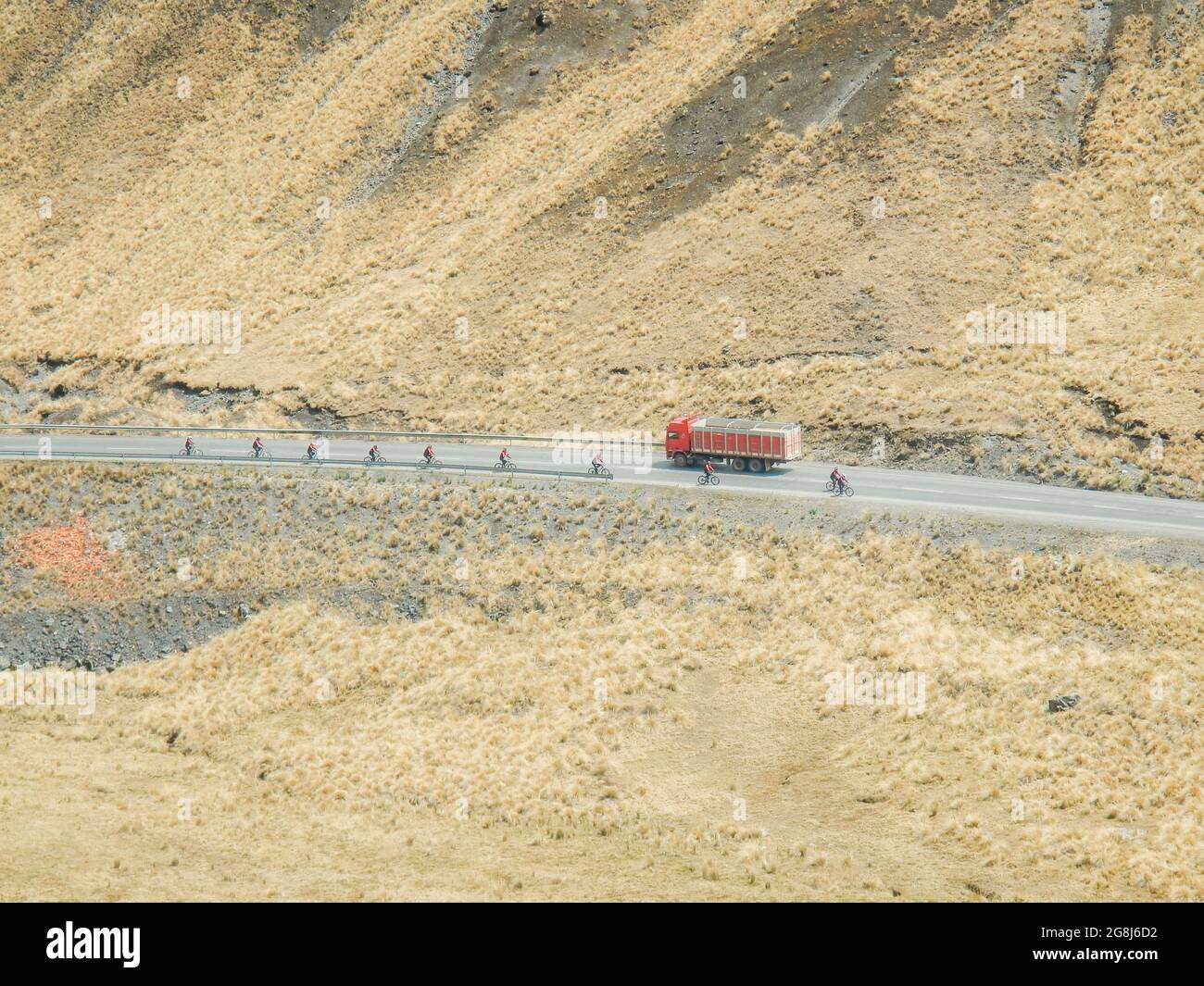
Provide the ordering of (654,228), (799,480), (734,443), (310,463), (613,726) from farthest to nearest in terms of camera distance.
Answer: (654,228), (310,463), (734,443), (799,480), (613,726)

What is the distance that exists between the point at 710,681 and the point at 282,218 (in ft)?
190

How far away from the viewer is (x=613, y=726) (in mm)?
32219

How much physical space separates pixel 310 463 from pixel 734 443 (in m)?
17.5

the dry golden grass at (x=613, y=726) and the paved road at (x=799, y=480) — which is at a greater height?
the paved road at (x=799, y=480)

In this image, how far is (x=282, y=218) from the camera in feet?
265

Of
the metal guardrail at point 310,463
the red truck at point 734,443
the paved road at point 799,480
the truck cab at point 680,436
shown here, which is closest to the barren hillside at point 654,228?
the paved road at point 799,480

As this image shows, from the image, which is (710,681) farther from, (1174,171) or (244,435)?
(1174,171)

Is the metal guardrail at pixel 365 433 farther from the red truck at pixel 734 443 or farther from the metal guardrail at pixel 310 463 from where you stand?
the red truck at pixel 734 443

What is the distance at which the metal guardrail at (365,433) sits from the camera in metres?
50.0

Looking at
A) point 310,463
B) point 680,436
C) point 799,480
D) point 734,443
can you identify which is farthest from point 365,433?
point 799,480

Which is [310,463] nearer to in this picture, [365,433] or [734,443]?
[365,433]

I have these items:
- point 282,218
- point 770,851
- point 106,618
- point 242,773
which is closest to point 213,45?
point 282,218

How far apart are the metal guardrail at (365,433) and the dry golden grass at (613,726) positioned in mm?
5595

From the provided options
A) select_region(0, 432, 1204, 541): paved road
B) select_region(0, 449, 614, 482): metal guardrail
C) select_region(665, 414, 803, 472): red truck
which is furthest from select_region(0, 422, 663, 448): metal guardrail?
select_region(665, 414, 803, 472): red truck
